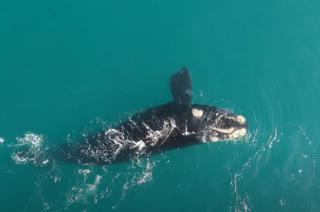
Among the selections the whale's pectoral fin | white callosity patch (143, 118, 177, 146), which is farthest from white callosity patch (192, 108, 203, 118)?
white callosity patch (143, 118, 177, 146)

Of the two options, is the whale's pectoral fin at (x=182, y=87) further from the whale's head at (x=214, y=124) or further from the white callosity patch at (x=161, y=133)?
the white callosity patch at (x=161, y=133)

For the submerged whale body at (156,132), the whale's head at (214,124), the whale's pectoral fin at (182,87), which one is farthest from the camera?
the whale's head at (214,124)

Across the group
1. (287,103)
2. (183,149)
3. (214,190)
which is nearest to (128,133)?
(183,149)

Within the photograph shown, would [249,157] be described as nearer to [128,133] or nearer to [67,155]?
[128,133]

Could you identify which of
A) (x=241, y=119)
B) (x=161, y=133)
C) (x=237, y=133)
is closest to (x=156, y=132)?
(x=161, y=133)

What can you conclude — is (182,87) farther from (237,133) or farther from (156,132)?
(237,133)

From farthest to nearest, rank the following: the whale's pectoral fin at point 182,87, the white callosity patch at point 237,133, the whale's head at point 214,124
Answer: the white callosity patch at point 237,133
the whale's head at point 214,124
the whale's pectoral fin at point 182,87

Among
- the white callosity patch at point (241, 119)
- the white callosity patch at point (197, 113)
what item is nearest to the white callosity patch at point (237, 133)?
the white callosity patch at point (241, 119)

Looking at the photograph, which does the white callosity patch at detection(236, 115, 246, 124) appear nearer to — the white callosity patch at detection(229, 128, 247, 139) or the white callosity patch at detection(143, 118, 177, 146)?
the white callosity patch at detection(229, 128, 247, 139)
